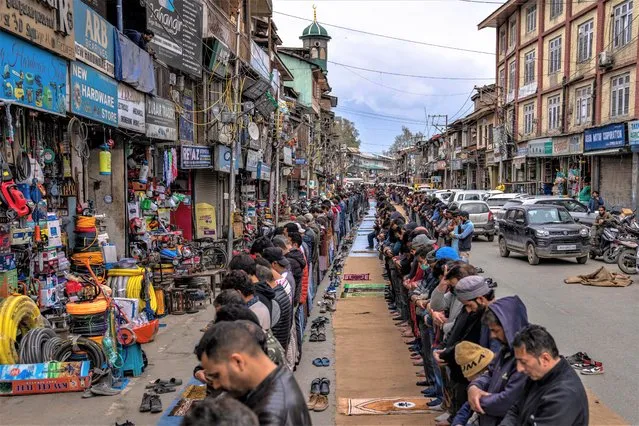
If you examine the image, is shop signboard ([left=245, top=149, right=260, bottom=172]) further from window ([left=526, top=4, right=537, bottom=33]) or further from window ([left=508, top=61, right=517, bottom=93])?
window ([left=508, top=61, right=517, bottom=93])

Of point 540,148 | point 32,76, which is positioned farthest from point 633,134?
point 32,76

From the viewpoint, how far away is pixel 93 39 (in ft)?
34.2

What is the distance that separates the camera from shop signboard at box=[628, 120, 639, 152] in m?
25.8

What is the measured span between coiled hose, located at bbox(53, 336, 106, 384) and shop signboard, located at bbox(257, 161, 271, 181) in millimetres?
17706

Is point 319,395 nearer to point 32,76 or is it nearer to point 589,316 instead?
point 32,76

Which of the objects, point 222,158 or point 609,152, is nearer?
point 222,158

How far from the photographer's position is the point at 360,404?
23.6 ft

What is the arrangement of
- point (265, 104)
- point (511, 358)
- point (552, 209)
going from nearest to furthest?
point (511, 358)
point (552, 209)
point (265, 104)

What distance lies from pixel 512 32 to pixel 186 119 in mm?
35914

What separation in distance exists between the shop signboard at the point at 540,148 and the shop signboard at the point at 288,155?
50.3 ft

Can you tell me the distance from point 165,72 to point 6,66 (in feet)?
24.6

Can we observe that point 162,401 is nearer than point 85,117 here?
Yes

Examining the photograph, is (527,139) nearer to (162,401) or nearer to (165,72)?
(165,72)

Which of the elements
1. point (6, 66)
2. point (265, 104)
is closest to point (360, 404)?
point (6, 66)
